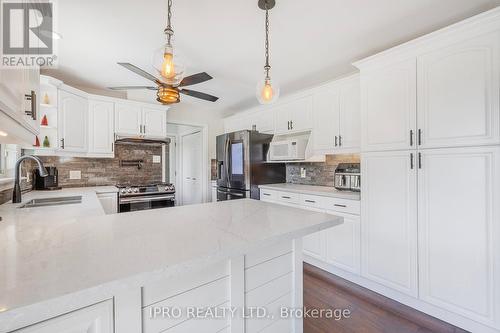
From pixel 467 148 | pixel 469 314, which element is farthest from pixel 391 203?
pixel 469 314

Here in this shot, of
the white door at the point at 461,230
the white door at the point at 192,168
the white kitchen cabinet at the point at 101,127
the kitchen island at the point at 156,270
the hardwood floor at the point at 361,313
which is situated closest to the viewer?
the kitchen island at the point at 156,270

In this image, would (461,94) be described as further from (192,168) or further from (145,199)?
(192,168)

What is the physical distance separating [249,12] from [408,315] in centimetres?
284

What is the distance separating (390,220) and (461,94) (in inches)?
45.4

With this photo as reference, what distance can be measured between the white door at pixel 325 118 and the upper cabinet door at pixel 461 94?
0.96m

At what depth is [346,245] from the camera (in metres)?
2.46

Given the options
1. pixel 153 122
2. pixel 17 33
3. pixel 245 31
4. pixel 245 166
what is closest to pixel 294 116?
pixel 245 166

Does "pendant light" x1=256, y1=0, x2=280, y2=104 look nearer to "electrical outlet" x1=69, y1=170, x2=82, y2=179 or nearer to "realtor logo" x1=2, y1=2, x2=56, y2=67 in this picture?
"realtor logo" x1=2, y1=2, x2=56, y2=67

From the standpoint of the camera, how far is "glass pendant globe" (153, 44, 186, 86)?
52.4 inches

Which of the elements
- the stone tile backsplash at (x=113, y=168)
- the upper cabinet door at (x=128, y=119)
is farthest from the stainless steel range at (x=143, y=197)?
the upper cabinet door at (x=128, y=119)

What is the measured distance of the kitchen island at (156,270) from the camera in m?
0.57

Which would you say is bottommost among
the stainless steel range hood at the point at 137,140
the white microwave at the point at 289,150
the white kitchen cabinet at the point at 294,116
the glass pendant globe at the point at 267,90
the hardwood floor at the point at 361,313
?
the hardwood floor at the point at 361,313

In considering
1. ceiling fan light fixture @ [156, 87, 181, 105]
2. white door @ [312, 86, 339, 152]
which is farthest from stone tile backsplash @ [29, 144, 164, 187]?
white door @ [312, 86, 339, 152]

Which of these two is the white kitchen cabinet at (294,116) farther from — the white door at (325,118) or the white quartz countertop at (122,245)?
the white quartz countertop at (122,245)
